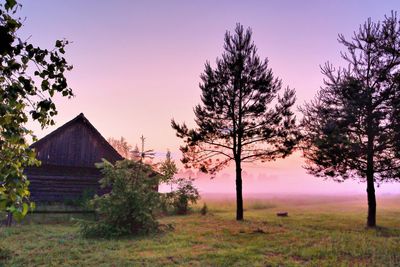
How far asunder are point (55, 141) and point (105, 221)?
11102mm

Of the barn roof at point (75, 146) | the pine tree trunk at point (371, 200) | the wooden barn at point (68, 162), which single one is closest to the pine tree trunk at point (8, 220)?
the wooden barn at point (68, 162)

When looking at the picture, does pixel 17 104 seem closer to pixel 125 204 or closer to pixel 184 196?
pixel 125 204

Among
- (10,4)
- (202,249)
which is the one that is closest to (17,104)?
(10,4)

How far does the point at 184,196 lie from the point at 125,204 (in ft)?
40.6

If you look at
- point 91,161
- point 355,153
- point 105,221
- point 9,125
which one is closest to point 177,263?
point 105,221

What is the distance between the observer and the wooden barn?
22266 mm

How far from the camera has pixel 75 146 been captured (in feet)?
77.6

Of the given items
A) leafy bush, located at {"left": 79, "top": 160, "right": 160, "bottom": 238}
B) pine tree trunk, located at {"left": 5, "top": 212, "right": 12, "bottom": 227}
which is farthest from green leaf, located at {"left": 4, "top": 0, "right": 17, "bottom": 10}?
pine tree trunk, located at {"left": 5, "top": 212, "right": 12, "bottom": 227}

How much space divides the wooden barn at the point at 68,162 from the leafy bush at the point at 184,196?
6.32 meters

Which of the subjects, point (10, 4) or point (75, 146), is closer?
point (10, 4)

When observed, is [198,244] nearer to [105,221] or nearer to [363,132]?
[105,221]

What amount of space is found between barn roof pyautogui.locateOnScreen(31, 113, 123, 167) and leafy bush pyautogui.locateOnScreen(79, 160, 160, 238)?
916 centimetres

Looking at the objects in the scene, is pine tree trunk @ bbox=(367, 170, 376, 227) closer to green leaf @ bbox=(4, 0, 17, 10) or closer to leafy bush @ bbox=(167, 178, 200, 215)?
leafy bush @ bbox=(167, 178, 200, 215)

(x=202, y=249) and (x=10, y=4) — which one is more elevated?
(x=10, y=4)
